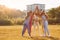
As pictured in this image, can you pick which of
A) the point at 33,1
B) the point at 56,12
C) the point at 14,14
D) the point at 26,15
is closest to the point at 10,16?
the point at 14,14

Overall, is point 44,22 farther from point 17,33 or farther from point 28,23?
point 17,33

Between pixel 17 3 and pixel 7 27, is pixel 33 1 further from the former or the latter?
pixel 7 27

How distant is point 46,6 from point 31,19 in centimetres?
29

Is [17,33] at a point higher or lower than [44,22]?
lower

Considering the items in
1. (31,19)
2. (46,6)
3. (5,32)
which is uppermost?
(46,6)

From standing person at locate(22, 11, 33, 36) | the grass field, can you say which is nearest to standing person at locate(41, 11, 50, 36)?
the grass field

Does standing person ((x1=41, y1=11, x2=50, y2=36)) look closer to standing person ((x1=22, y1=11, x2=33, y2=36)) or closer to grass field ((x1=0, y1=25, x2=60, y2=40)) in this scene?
grass field ((x1=0, y1=25, x2=60, y2=40))

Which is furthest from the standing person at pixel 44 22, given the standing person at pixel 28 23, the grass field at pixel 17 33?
the standing person at pixel 28 23

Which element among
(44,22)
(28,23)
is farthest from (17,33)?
(44,22)

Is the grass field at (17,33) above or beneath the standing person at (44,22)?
beneath

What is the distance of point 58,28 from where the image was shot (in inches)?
106

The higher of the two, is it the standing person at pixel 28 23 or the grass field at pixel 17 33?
the standing person at pixel 28 23

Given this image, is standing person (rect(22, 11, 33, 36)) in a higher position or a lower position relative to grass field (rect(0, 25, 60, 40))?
higher

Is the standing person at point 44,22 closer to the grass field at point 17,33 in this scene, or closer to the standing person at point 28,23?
the grass field at point 17,33
